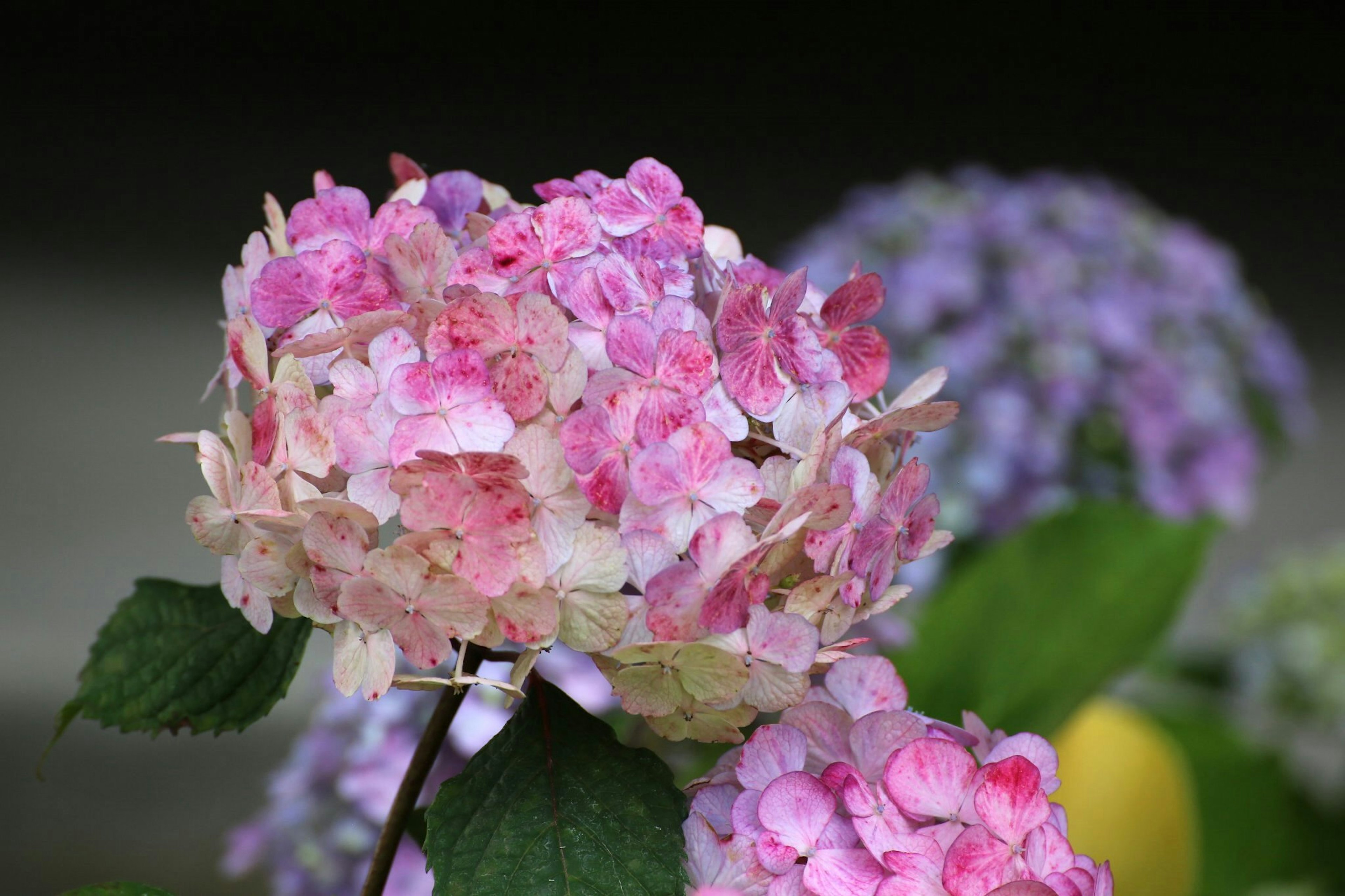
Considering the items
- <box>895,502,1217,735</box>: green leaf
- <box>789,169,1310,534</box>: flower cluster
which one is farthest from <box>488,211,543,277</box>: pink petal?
<box>789,169,1310,534</box>: flower cluster

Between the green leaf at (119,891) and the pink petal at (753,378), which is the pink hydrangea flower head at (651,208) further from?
the green leaf at (119,891)

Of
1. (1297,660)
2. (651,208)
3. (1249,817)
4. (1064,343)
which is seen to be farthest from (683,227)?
(1297,660)

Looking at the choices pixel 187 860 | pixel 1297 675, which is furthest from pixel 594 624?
pixel 187 860

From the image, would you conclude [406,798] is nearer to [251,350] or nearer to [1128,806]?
[251,350]

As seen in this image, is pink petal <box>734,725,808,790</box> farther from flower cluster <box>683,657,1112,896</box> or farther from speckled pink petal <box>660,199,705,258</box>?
speckled pink petal <box>660,199,705,258</box>

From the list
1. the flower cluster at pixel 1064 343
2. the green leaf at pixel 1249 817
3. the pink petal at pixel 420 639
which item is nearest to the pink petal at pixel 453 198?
the pink petal at pixel 420 639
